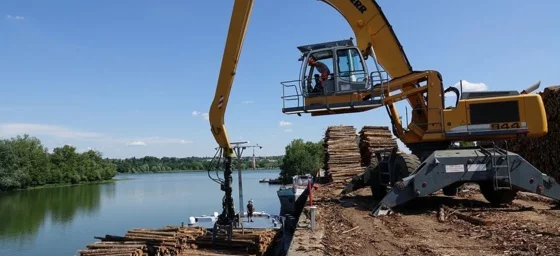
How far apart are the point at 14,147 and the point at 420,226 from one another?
88.1 meters

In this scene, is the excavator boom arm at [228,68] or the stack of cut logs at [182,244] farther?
the stack of cut logs at [182,244]

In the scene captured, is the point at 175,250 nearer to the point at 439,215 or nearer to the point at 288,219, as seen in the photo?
the point at 288,219

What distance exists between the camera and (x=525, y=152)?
58.0 feet

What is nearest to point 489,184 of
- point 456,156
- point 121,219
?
point 456,156

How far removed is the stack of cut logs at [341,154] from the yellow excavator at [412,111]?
7.49 meters

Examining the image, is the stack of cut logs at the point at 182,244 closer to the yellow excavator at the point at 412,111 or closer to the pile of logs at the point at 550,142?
the yellow excavator at the point at 412,111

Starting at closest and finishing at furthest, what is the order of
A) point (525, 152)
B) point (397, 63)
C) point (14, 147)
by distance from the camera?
1. point (397, 63)
2. point (525, 152)
3. point (14, 147)

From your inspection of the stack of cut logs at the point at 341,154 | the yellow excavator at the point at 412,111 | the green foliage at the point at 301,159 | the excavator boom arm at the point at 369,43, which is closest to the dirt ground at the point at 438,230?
the yellow excavator at the point at 412,111

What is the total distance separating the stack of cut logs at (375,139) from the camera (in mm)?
20691

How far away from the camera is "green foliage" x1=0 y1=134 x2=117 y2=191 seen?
76125 mm

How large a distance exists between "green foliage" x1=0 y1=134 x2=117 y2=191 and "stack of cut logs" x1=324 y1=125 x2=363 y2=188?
6922cm

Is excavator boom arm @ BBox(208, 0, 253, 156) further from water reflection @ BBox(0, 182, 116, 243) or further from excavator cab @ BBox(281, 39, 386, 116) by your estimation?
water reflection @ BBox(0, 182, 116, 243)

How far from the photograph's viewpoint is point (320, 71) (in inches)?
463

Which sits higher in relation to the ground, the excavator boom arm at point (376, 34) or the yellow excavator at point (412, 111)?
the excavator boom arm at point (376, 34)
